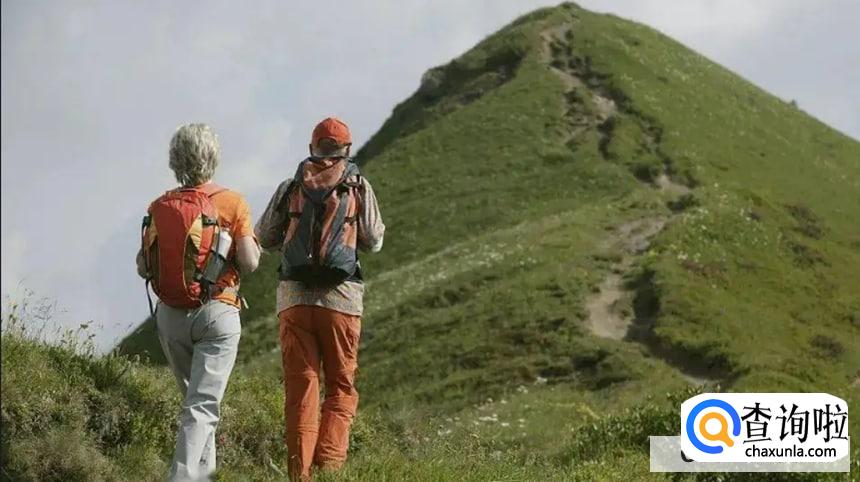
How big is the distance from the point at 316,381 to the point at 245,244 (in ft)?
4.58

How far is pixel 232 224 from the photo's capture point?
29.6 ft

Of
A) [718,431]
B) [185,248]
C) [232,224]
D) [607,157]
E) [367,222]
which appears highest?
[607,157]

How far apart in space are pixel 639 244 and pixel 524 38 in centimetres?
3915

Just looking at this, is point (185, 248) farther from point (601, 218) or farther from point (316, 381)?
point (601, 218)

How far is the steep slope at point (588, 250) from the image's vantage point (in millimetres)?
30516

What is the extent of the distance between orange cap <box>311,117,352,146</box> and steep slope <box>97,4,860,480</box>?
8.74 ft

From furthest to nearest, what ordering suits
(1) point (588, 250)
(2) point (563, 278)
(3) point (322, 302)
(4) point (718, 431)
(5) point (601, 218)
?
(5) point (601, 218)
(1) point (588, 250)
(2) point (563, 278)
(4) point (718, 431)
(3) point (322, 302)

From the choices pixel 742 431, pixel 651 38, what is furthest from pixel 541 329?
pixel 651 38

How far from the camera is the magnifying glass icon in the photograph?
15.2 metres

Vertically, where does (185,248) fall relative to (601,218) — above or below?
below

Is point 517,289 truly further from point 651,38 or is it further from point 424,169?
point 651,38

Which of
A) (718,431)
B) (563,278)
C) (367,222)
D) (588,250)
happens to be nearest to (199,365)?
(367,222)

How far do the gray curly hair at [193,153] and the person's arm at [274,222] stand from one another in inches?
43.3

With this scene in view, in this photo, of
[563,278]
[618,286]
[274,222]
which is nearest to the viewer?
[274,222]
